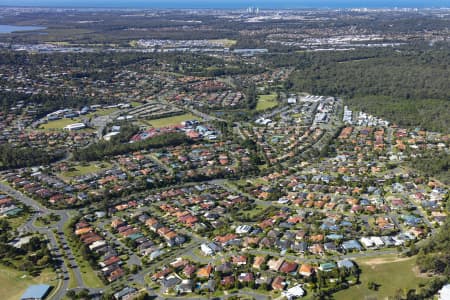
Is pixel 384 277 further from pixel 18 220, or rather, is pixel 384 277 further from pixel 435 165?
pixel 18 220

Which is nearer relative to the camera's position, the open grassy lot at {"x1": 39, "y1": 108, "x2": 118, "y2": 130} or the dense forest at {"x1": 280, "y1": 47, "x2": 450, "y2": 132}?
the open grassy lot at {"x1": 39, "y1": 108, "x2": 118, "y2": 130}

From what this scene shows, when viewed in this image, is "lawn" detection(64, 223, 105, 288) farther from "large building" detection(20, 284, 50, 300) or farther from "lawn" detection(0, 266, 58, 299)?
"large building" detection(20, 284, 50, 300)

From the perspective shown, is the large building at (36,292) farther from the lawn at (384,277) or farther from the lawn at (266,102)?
the lawn at (266,102)

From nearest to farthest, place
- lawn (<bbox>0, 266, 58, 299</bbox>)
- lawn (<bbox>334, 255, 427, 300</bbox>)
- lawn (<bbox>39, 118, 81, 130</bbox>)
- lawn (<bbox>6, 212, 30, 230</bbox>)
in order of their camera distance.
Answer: lawn (<bbox>334, 255, 427, 300</bbox>) < lawn (<bbox>0, 266, 58, 299</bbox>) < lawn (<bbox>6, 212, 30, 230</bbox>) < lawn (<bbox>39, 118, 81, 130</bbox>)

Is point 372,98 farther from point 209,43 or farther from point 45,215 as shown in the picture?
point 209,43

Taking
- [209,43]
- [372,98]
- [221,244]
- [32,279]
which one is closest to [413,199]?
[221,244]

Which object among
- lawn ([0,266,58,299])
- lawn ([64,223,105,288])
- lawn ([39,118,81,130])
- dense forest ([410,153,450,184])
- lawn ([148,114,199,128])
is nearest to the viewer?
lawn ([0,266,58,299])

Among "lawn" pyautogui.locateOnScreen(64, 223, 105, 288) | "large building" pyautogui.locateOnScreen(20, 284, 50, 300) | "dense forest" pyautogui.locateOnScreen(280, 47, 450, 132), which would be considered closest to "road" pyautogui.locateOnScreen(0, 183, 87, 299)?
"lawn" pyautogui.locateOnScreen(64, 223, 105, 288)

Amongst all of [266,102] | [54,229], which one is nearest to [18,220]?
[54,229]
